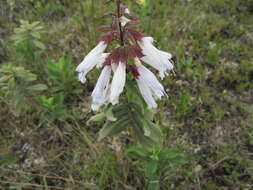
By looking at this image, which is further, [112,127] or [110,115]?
[112,127]

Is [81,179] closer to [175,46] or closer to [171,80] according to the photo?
[171,80]

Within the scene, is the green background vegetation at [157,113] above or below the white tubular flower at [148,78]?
below

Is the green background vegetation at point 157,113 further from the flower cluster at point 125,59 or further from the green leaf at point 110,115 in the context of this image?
the flower cluster at point 125,59

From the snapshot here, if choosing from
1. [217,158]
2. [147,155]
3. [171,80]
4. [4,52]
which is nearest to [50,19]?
[4,52]

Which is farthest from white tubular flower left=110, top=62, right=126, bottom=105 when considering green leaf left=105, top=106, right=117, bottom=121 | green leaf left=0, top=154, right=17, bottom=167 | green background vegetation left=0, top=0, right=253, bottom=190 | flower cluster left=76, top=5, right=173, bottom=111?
green leaf left=0, top=154, right=17, bottom=167

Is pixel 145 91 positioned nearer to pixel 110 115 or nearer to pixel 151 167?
pixel 110 115

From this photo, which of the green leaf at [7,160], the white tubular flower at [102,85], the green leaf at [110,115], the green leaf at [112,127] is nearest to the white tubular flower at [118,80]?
the white tubular flower at [102,85]

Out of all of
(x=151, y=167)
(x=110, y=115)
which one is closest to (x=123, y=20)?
(x=110, y=115)

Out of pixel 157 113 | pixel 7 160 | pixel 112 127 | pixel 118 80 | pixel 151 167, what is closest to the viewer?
pixel 118 80
